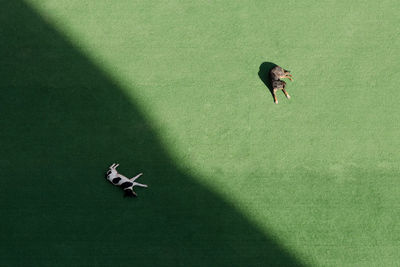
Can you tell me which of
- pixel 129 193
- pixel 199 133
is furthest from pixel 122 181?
pixel 199 133

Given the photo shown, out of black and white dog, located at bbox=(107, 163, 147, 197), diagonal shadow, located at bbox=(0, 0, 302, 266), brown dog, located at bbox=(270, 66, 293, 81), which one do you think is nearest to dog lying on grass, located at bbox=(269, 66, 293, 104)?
brown dog, located at bbox=(270, 66, 293, 81)

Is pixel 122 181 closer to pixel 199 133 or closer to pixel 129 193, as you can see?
pixel 129 193

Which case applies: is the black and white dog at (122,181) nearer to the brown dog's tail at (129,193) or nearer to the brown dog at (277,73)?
the brown dog's tail at (129,193)

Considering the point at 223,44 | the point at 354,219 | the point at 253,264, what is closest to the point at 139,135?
the point at 223,44

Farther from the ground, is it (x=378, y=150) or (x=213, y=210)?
(x=378, y=150)

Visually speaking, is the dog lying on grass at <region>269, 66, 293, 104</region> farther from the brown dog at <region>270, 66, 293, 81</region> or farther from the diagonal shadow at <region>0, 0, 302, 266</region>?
the diagonal shadow at <region>0, 0, 302, 266</region>

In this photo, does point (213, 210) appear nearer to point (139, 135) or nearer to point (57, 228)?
point (139, 135)
